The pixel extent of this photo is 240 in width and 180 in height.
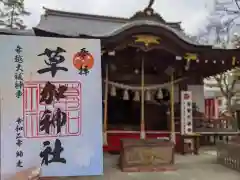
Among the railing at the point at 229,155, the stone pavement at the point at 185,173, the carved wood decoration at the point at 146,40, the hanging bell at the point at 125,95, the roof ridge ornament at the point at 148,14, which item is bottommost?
the stone pavement at the point at 185,173

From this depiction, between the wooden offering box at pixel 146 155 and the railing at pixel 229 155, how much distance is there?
1.42m

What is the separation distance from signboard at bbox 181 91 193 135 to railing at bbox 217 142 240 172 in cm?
144

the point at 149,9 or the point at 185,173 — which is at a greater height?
the point at 149,9

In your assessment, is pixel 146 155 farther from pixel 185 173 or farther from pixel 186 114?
pixel 186 114

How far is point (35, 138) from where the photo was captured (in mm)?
5027

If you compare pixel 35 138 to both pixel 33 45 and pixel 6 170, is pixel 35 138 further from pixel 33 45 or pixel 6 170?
pixel 33 45

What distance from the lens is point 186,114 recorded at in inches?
357

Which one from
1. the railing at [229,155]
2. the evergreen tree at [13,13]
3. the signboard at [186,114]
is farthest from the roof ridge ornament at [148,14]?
the evergreen tree at [13,13]

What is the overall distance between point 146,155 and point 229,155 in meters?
2.05

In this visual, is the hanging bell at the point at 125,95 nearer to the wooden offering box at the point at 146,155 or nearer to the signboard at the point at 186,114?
the signboard at the point at 186,114

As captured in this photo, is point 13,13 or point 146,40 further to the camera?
point 13,13

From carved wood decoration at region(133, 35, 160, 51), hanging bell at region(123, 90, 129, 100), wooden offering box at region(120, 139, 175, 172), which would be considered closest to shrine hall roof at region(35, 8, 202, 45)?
hanging bell at region(123, 90, 129, 100)

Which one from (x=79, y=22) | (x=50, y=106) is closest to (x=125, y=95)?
(x=50, y=106)

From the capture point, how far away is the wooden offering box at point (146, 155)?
21.7ft
